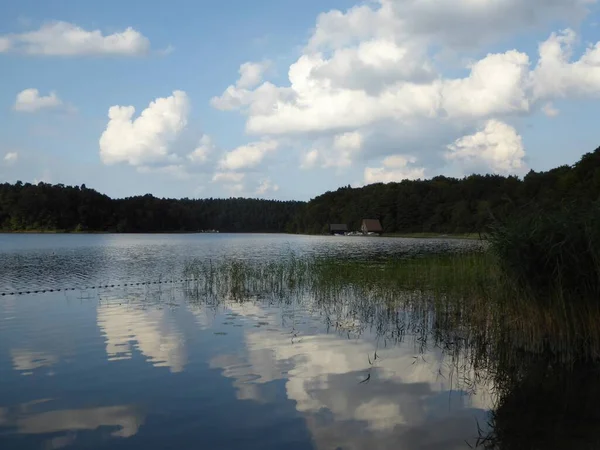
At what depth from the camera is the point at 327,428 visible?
749 cm

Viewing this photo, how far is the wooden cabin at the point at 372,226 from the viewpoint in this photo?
146 m

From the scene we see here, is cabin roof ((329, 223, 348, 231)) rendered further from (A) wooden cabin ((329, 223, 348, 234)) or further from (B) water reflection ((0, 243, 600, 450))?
(B) water reflection ((0, 243, 600, 450))

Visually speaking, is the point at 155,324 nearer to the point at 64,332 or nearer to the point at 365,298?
the point at 64,332

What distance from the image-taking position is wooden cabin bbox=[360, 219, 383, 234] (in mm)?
145500

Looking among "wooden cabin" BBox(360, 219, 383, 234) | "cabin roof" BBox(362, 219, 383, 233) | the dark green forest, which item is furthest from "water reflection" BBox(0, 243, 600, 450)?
"cabin roof" BBox(362, 219, 383, 233)

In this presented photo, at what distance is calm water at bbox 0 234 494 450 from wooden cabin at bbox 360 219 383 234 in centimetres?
12972

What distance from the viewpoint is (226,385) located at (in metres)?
9.41

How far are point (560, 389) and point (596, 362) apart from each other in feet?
5.59

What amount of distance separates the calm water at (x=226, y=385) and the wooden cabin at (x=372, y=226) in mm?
129725

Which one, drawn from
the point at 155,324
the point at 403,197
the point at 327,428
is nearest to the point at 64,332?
the point at 155,324

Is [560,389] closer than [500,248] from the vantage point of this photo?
Yes

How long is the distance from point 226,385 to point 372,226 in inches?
5451

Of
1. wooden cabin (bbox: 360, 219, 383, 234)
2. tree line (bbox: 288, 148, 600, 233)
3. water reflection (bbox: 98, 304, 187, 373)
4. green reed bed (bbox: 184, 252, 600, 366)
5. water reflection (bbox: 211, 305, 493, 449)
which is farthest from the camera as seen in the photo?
wooden cabin (bbox: 360, 219, 383, 234)

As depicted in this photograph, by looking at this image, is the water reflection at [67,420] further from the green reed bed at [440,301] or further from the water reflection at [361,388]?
the green reed bed at [440,301]
